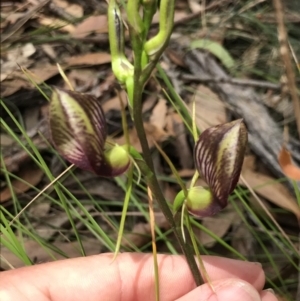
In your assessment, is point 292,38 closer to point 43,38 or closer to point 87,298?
point 43,38

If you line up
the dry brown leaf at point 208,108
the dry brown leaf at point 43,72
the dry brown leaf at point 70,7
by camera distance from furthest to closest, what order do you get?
the dry brown leaf at point 70,7 → the dry brown leaf at point 43,72 → the dry brown leaf at point 208,108

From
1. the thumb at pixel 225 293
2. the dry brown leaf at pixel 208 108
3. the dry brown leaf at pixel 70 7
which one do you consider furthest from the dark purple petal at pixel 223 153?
the dry brown leaf at pixel 70 7

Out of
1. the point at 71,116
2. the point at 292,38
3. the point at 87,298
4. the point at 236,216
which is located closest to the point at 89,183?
the point at 236,216

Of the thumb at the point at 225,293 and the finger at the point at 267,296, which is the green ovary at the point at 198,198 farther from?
the finger at the point at 267,296

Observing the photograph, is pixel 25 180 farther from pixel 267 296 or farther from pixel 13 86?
pixel 267 296

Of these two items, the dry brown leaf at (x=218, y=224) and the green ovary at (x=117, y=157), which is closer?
the green ovary at (x=117, y=157)
